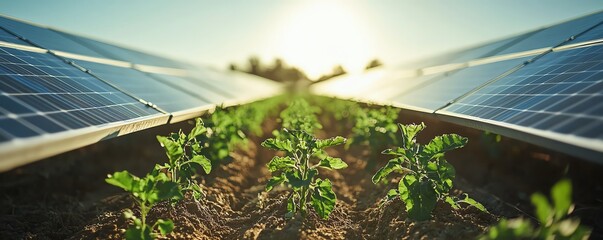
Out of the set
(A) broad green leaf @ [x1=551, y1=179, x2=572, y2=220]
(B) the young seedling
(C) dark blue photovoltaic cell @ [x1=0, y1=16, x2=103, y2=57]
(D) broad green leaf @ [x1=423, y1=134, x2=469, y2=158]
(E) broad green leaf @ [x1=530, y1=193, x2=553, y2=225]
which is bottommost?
(B) the young seedling

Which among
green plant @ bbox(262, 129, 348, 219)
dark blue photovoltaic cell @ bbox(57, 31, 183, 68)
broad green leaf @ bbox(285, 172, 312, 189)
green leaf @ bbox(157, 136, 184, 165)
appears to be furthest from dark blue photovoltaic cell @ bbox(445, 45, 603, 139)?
dark blue photovoltaic cell @ bbox(57, 31, 183, 68)

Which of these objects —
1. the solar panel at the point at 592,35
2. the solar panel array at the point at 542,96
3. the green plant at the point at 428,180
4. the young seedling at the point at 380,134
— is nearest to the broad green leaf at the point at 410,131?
the green plant at the point at 428,180

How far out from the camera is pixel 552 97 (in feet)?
15.2

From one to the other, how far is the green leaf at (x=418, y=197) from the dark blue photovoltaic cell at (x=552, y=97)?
1.12 metres

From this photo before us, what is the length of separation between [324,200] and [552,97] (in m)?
2.86

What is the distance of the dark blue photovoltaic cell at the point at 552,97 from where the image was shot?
3.55m

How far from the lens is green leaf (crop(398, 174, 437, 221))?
4.29 m

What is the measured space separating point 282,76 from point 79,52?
378ft

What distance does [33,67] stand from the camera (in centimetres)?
575

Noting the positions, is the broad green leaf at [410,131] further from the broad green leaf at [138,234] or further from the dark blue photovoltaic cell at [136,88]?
the dark blue photovoltaic cell at [136,88]

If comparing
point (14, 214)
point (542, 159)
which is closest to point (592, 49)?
point (542, 159)

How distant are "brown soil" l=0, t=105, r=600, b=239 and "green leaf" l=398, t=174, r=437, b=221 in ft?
0.73

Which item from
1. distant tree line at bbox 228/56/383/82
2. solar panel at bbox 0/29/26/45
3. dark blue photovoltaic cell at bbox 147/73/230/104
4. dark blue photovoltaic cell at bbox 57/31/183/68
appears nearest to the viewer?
solar panel at bbox 0/29/26/45

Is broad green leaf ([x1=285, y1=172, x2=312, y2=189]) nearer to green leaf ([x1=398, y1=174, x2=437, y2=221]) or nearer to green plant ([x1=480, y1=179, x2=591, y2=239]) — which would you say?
green leaf ([x1=398, y1=174, x2=437, y2=221])
